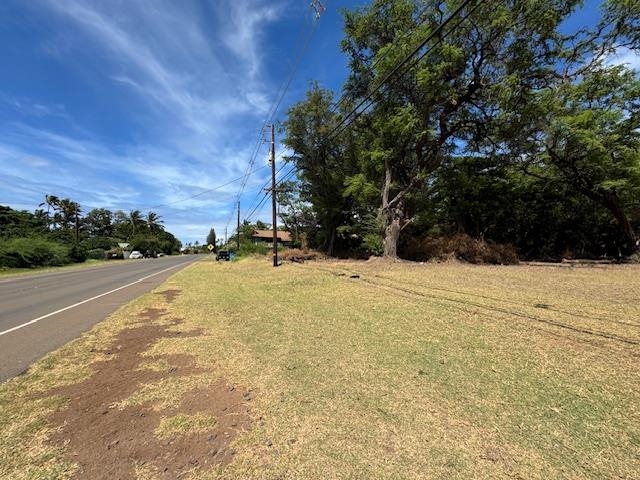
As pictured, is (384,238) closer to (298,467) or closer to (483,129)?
(483,129)

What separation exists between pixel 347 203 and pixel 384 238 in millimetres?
11253

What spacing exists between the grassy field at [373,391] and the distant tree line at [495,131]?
1016 cm

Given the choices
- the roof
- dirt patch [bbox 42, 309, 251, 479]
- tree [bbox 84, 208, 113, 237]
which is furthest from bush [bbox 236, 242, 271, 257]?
tree [bbox 84, 208, 113, 237]

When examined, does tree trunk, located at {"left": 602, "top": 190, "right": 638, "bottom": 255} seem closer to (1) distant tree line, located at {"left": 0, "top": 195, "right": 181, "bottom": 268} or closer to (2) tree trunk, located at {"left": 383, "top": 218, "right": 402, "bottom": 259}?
(2) tree trunk, located at {"left": 383, "top": 218, "right": 402, "bottom": 259}

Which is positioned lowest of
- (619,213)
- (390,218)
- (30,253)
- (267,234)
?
(30,253)

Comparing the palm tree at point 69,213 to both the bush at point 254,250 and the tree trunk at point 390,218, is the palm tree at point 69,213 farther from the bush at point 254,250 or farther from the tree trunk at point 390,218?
the tree trunk at point 390,218

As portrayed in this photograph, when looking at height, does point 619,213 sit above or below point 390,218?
above

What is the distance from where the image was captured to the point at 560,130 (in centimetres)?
1853

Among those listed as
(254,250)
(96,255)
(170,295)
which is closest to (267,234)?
(96,255)

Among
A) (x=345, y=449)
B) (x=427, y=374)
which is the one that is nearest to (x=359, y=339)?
(x=427, y=374)

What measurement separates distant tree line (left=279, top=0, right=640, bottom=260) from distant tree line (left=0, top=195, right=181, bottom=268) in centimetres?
3390

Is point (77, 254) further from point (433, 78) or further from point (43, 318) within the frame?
point (433, 78)

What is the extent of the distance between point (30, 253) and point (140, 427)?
142 ft

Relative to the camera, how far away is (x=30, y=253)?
122 feet
